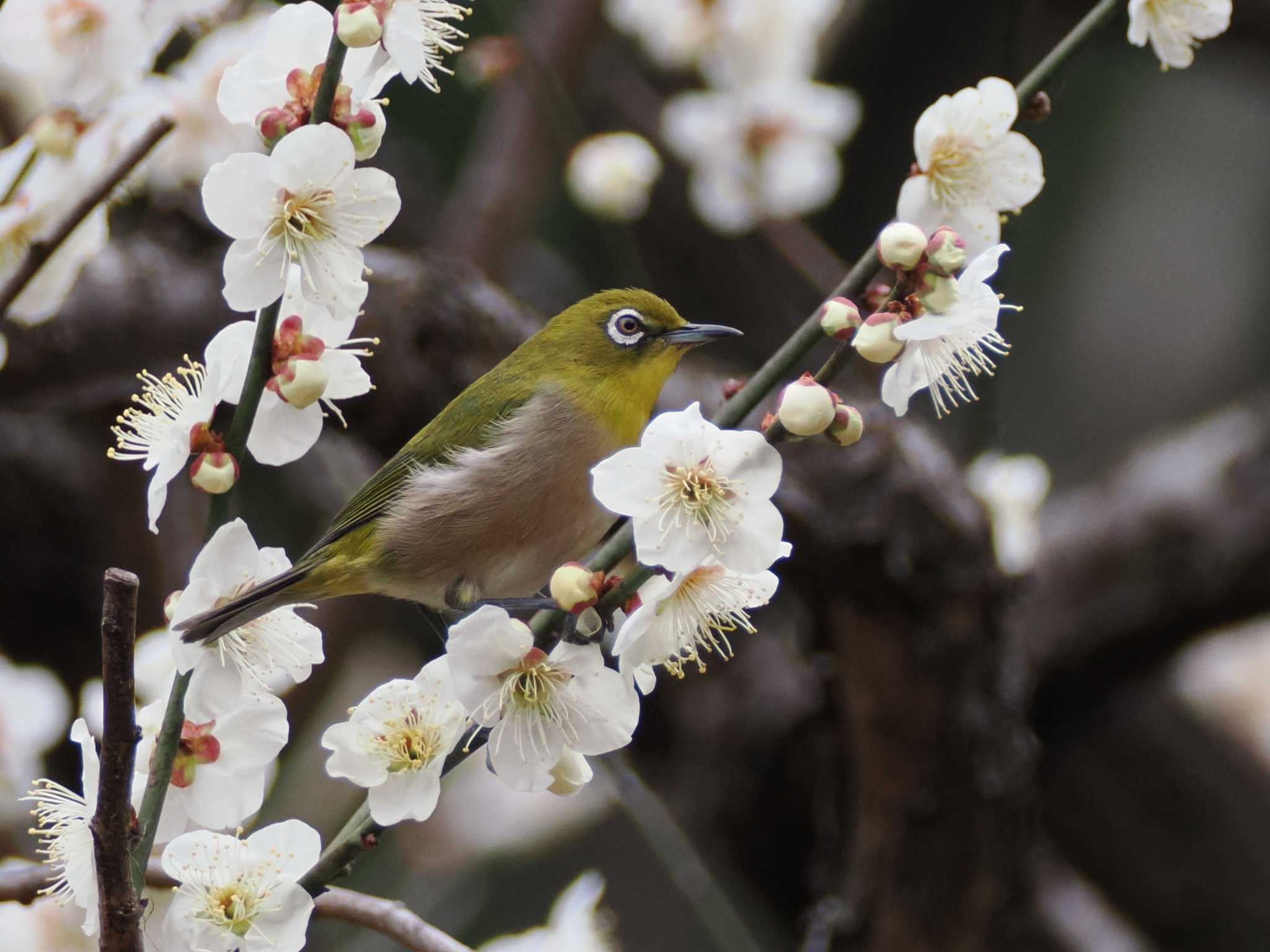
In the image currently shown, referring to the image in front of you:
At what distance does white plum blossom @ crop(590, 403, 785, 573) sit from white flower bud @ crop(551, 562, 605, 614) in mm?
59

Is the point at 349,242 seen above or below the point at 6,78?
below

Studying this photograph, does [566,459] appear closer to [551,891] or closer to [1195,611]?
[1195,611]

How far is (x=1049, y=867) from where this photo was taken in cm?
366

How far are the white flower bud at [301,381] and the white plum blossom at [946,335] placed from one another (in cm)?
46

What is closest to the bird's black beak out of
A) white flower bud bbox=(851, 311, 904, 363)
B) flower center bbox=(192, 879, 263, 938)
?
white flower bud bbox=(851, 311, 904, 363)

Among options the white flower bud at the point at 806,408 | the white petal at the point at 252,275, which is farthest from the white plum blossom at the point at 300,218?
the white flower bud at the point at 806,408

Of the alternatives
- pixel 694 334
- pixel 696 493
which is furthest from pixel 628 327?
pixel 696 493

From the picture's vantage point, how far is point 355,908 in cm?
126

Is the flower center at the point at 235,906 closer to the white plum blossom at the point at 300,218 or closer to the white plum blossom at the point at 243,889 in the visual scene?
the white plum blossom at the point at 243,889

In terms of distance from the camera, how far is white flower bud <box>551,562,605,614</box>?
1039 mm

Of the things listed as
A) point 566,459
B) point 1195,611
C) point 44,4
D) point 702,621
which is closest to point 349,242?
point 702,621

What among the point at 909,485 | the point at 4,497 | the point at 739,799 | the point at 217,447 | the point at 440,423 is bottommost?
the point at 739,799

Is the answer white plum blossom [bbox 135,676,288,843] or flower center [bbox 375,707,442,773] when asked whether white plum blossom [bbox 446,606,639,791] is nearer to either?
flower center [bbox 375,707,442,773]

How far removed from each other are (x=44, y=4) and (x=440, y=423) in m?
0.77
